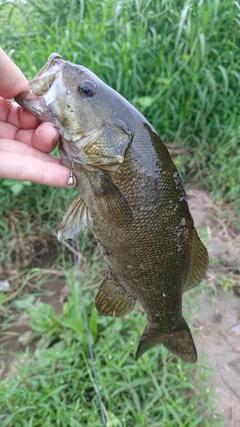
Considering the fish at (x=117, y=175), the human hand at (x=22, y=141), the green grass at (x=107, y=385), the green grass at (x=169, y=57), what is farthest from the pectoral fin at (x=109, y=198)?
the green grass at (x=169, y=57)

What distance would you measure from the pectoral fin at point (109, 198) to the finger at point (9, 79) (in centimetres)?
62

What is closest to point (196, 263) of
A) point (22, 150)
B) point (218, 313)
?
point (22, 150)

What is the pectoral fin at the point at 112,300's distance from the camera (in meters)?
1.72

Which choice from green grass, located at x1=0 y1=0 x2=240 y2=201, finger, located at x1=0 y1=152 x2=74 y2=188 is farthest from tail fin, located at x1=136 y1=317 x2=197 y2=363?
green grass, located at x1=0 y1=0 x2=240 y2=201

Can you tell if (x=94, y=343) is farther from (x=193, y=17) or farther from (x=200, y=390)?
(x=193, y=17)

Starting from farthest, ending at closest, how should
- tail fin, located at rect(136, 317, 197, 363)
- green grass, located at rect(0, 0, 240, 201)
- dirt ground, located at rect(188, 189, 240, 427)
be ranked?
green grass, located at rect(0, 0, 240, 201) → dirt ground, located at rect(188, 189, 240, 427) → tail fin, located at rect(136, 317, 197, 363)

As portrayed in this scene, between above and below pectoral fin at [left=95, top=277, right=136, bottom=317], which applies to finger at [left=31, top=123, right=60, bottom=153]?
above

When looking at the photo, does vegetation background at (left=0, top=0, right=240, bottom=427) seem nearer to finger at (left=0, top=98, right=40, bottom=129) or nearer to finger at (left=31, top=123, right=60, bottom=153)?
finger at (left=0, top=98, right=40, bottom=129)

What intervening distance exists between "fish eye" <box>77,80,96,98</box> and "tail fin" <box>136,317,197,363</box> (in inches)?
42.4

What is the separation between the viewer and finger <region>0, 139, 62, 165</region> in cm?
174

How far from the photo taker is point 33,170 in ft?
5.41

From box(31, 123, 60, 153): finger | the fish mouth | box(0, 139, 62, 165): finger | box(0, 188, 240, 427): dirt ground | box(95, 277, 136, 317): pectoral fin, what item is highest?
the fish mouth

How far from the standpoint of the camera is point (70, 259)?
10.3ft

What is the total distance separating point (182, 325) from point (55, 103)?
116 cm
